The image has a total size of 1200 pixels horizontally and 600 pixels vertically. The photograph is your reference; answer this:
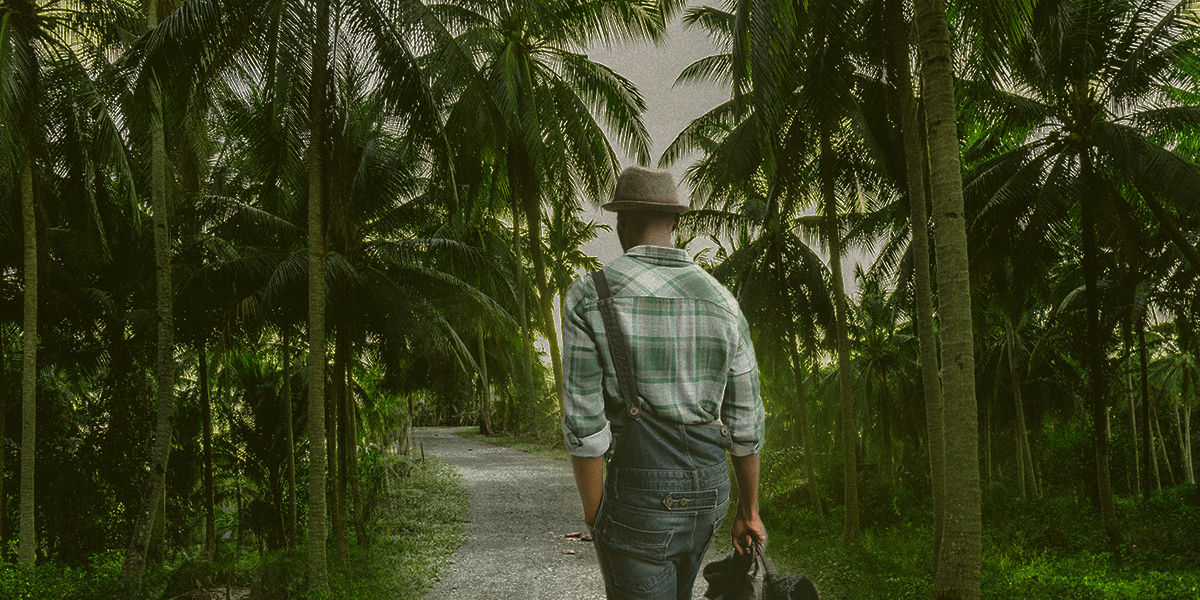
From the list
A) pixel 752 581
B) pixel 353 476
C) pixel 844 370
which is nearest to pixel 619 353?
pixel 752 581

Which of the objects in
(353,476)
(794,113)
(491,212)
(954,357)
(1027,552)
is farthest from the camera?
(353,476)

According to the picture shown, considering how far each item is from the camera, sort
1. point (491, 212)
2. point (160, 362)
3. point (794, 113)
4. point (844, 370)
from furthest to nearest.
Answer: point (491, 212) → point (844, 370) → point (794, 113) → point (160, 362)

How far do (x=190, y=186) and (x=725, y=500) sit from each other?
13669 millimetres

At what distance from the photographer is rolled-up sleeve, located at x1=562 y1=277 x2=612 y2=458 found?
1.81 metres

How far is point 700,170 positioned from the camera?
1516cm

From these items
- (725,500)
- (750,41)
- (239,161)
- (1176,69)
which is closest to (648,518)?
(725,500)

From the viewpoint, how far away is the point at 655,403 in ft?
6.26

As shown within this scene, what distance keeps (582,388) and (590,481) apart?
260mm

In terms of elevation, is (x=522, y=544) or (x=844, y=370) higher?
(x=844, y=370)

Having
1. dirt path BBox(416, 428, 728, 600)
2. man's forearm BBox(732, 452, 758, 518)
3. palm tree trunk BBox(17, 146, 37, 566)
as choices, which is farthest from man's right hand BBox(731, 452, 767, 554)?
palm tree trunk BBox(17, 146, 37, 566)

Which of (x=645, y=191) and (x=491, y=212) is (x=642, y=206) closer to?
(x=645, y=191)

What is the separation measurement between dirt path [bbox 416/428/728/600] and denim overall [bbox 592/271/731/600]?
7.45m

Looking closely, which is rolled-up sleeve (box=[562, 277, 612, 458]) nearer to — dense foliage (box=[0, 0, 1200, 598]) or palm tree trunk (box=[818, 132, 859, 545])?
dense foliage (box=[0, 0, 1200, 598])

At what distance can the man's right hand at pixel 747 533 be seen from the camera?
1988mm
